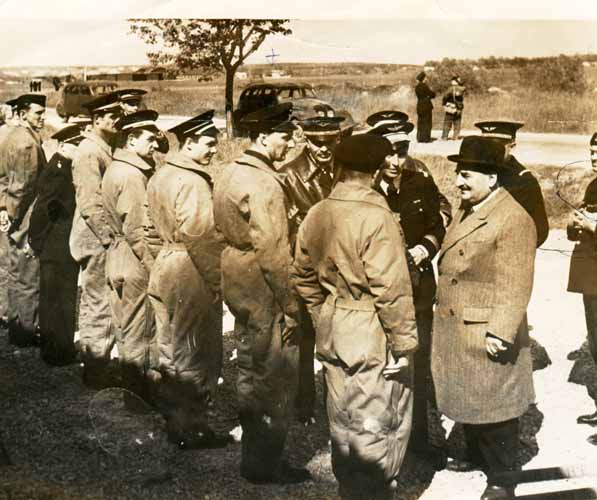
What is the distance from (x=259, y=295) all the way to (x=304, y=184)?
2.15 ft

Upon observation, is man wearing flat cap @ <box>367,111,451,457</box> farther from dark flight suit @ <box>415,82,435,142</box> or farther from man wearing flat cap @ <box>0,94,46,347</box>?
man wearing flat cap @ <box>0,94,46,347</box>

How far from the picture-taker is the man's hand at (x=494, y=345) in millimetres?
3760

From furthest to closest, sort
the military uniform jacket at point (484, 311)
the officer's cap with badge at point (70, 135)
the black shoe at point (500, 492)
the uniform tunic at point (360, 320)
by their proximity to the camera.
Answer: the officer's cap with badge at point (70, 135)
the black shoe at point (500, 492)
the military uniform jacket at point (484, 311)
the uniform tunic at point (360, 320)

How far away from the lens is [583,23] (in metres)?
4.10

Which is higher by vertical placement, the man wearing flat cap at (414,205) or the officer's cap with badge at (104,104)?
the officer's cap with badge at (104,104)

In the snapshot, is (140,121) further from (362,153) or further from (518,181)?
(518,181)

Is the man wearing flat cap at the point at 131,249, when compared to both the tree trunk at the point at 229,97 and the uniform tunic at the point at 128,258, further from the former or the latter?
the tree trunk at the point at 229,97

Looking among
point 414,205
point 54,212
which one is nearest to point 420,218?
point 414,205

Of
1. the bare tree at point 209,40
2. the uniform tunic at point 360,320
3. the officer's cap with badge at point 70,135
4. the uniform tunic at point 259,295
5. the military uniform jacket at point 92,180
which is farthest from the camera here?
the officer's cap with badge at point 70,135

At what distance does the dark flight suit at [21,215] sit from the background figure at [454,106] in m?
2.67

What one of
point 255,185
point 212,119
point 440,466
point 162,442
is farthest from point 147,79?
point 440,466

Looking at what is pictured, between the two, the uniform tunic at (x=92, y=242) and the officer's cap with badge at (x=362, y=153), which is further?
the uniform tunic at (x=92, y=242)

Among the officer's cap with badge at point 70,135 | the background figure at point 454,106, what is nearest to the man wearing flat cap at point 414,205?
the background figure at point 454,106

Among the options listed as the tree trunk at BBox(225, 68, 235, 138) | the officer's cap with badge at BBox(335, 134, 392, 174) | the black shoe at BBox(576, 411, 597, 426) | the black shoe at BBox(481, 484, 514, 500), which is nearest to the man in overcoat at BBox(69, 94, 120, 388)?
the tree trunk at BBox(225, 68, 235, 138)
